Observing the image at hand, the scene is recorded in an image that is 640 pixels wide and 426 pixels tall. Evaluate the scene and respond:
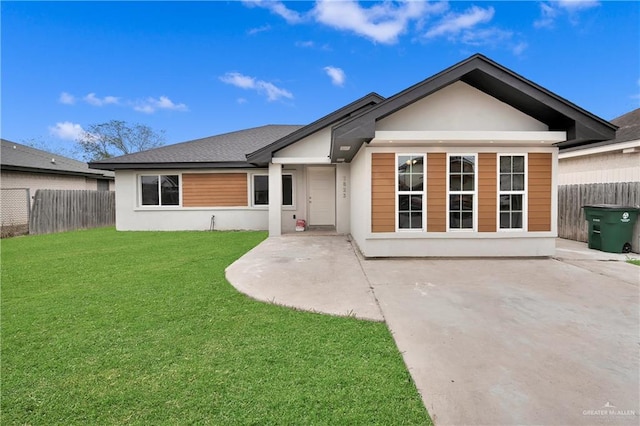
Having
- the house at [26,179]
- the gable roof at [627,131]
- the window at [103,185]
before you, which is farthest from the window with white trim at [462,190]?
the window at [103,185]

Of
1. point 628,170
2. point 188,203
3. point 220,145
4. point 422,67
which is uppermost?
point 422,67

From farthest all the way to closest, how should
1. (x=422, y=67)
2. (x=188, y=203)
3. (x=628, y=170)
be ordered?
(x=422, y=67)
(x=188, y=203)
(x=628, y=170)

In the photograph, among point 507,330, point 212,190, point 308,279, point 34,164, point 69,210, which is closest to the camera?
point 507,330

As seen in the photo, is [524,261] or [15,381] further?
[524,261]

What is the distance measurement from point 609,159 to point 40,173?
2410 centimetres

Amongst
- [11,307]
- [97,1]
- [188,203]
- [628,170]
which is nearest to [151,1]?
[97,1]

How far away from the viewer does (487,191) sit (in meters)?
7.05

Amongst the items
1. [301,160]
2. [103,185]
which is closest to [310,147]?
[301,160]

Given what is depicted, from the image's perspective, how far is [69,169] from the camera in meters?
16.4

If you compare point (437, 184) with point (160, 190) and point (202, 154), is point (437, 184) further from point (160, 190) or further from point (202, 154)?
point (160, 190)

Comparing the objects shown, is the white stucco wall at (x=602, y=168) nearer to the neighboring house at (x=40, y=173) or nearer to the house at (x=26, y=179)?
the house at (x=26, y=179)

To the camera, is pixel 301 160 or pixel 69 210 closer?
pixel 301 160

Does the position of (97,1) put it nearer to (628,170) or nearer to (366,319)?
(366,319)

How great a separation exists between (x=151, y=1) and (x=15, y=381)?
1449cm
